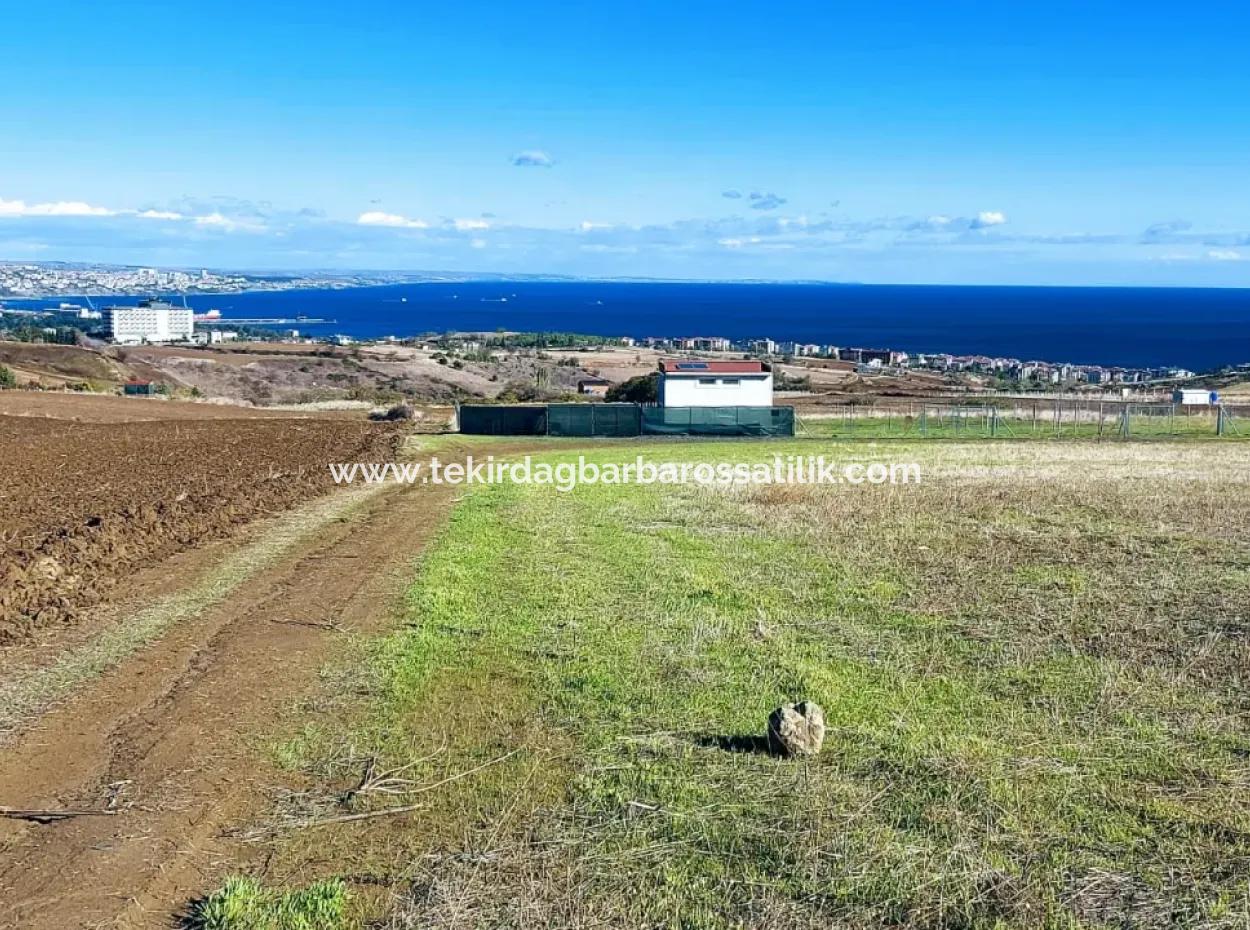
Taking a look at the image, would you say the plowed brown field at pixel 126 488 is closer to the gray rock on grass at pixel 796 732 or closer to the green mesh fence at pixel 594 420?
the green mesh fence at pixel 594 420

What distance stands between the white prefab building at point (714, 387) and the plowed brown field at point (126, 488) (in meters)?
13.4

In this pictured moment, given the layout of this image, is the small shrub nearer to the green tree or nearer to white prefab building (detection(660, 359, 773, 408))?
white prefab building (detection(660, 359, 773, 408))

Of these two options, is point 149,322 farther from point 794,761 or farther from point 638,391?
point 794,761

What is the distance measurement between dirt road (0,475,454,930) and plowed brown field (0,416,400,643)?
133cm

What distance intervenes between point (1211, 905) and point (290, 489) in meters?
19.9

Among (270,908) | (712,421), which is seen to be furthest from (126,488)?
(712,421)

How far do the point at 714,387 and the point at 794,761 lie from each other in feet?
125

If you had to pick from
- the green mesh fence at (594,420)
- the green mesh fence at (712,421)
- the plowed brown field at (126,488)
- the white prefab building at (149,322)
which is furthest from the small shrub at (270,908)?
the white prefab building at (149,322)

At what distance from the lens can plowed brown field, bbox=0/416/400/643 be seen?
43.4 ft

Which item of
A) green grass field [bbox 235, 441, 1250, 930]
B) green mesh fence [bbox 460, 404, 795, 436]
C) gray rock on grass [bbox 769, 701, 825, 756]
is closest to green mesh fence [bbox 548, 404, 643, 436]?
green mesh fence [bbox 460, 404, 795, 436]

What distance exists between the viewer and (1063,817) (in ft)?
23.5

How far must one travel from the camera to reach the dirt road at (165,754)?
638 centimetres

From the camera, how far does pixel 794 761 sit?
→ 8078 mm

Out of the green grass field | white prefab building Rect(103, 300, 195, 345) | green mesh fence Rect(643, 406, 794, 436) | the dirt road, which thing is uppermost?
white prefab building Rect(103, 300, 195, 345)
